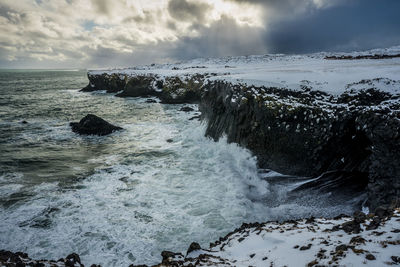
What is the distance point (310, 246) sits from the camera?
Answer: 474cm

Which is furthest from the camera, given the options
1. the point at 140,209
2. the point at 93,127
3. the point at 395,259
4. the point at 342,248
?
the point at 93,127

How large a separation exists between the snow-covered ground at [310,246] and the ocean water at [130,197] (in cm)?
250

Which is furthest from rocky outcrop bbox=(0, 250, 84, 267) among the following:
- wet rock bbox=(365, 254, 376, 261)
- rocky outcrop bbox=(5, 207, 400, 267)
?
wet rock bbox=(365, 254, 376, 261)

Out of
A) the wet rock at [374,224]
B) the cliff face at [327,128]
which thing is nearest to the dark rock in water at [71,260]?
the wet rock at [374,224]

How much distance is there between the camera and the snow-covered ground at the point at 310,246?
386cm

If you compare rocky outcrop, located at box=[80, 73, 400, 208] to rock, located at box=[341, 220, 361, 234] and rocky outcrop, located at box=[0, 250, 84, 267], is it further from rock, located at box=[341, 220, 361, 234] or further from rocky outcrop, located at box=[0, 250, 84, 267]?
rocky outcrop, located at box=[0, 250, 84, 267]

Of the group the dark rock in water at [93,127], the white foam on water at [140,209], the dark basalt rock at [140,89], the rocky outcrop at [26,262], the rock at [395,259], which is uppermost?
the dark basalt rock at [140,89]

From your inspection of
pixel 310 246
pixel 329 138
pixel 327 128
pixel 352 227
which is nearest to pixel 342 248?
pixel 310 246

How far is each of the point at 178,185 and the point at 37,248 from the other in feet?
20.7

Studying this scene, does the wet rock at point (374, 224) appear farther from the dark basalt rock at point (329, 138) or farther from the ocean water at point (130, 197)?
the ocean water at point (130, 197)

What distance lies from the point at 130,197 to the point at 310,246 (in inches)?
331

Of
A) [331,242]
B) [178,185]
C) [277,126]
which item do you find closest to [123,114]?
[178,185]

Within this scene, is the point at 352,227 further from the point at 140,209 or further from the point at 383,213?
the point at 140,209

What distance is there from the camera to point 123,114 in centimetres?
3098
